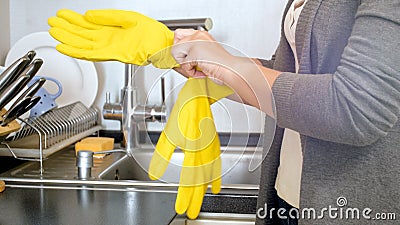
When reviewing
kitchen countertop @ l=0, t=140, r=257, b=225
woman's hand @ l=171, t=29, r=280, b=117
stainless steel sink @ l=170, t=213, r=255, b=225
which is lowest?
stainless steel sink @ l=170, t=213, r=255, b=225

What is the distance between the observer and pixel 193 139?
0.75 metres

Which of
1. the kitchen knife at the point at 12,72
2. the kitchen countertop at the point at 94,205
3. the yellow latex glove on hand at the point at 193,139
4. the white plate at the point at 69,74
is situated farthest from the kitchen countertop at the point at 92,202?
the white plate at the point at 69,74

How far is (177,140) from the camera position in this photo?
2.47 ft

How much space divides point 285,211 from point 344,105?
336 millimetres

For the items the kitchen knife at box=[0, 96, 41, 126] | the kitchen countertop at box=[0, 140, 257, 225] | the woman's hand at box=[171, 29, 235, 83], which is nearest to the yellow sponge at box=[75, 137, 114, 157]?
the kitchen countertop at box=[0, 140, 257, 225]

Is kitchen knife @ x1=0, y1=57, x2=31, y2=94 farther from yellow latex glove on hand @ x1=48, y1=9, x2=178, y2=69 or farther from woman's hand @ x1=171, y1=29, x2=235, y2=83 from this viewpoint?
woman's hand @ x1=171, y1=29, x2=235, y2=83

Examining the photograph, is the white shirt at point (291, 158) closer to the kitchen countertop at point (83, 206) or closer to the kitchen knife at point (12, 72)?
the kitchen countertop at point (83, 206)

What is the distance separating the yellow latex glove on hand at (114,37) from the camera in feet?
2.21

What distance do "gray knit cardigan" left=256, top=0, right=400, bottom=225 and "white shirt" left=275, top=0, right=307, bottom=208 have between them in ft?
0.17

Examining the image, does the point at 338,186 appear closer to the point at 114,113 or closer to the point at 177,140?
the point at 177,140

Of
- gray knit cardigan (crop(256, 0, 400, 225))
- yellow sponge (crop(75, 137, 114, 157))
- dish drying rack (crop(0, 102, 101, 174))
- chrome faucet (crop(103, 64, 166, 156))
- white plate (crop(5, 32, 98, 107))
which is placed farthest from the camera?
white plate (crop(5, 32, 98, 107))

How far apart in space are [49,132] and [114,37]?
60 centimetres

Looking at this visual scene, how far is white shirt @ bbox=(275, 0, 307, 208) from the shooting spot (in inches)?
30.1

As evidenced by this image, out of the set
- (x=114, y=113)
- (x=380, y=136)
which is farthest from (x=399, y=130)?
(x=114, y=113)
